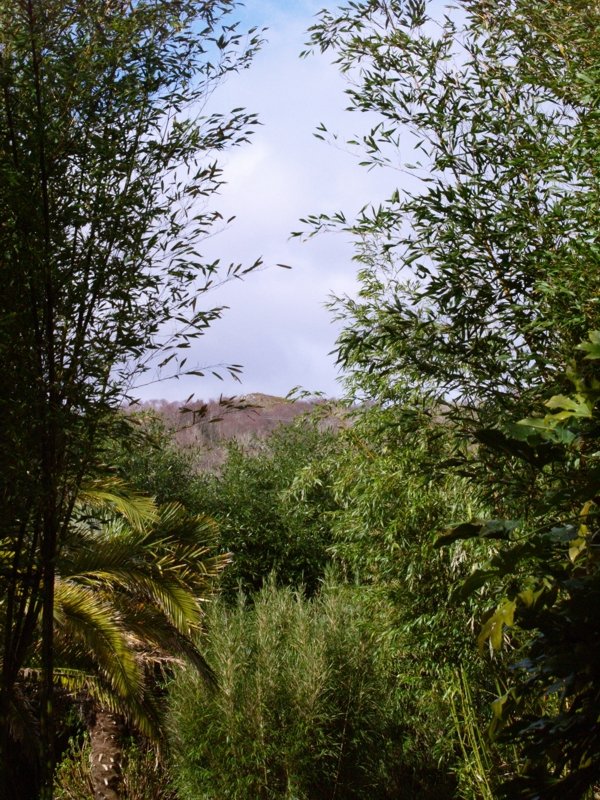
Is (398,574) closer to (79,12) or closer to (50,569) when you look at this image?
(50,569)

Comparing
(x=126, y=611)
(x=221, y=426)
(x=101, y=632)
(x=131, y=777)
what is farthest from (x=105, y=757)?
(x=221, y=426)

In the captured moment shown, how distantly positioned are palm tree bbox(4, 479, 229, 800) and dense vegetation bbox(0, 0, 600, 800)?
25 mm

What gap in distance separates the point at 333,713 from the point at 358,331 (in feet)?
→ 12.8

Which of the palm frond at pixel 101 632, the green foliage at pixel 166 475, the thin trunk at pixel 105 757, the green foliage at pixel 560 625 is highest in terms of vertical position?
the green foliage at pixel 166 475

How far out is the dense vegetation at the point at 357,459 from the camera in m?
2.39

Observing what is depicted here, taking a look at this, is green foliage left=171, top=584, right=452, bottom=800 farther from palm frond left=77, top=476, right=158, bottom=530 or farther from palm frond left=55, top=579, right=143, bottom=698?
palm frond left=77, top=476, right=158, bottom=530

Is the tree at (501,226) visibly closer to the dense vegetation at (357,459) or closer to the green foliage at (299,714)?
the dense vegetation at (357,459)

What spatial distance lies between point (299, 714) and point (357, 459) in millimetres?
2096

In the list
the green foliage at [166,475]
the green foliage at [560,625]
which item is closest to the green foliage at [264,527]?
the green foliage at [166,475]

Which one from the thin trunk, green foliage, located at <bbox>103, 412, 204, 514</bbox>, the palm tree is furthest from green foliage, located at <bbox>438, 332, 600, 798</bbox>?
green foliage, located at <bbox>103, 412, 204, 514</bbox>

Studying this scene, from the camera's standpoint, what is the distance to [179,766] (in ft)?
24.8

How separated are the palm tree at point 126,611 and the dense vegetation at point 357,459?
25mm

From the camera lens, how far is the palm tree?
23.0 ft

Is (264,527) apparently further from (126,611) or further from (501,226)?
(501,226)
